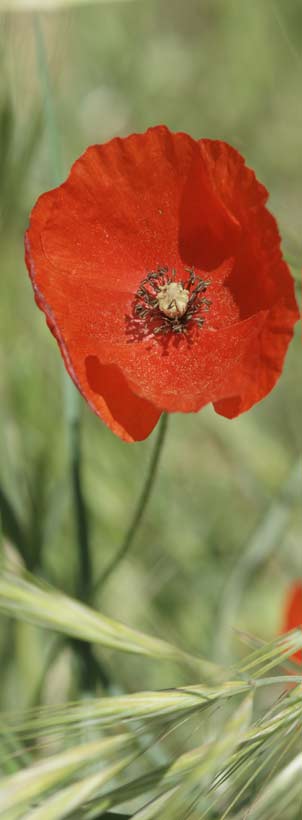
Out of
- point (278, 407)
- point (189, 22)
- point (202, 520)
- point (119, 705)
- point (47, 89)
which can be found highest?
point (189, 22)

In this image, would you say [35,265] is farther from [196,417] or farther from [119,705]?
[196,417]

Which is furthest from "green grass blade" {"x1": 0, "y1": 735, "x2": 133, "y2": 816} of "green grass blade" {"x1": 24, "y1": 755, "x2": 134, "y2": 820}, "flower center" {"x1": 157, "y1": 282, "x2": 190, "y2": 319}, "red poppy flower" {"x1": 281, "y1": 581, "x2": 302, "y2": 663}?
"red poppy flower" {"x1": 281, "y1": 581, "x2": 302, "y2": 663}

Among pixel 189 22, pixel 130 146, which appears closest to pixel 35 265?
pixel 130 146

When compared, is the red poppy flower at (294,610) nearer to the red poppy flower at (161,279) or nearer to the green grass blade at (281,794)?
the red poppy flower at (161,279)

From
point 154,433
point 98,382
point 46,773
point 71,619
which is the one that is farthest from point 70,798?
point 154,433

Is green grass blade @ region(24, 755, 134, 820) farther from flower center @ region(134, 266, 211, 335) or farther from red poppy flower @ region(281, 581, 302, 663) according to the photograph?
red poppy flower @ region(281, 581, 302, 663)

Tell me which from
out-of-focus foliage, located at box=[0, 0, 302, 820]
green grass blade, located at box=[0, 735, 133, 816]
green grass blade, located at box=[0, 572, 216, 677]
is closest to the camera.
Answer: green grass blade, located at box=[0, 735, 133, 816]
